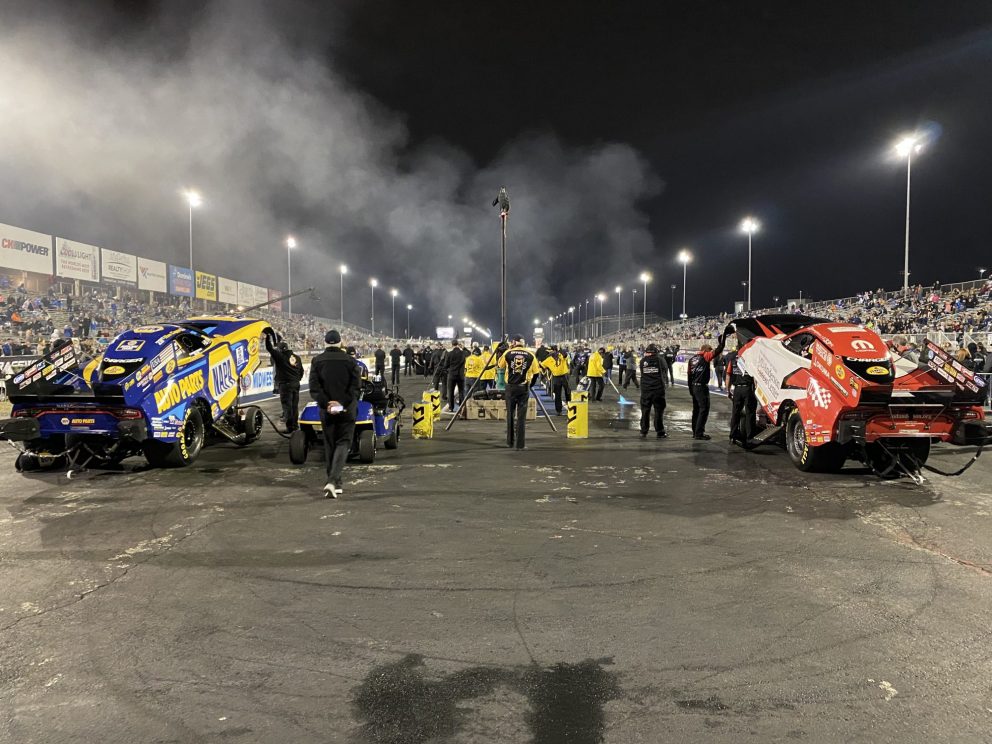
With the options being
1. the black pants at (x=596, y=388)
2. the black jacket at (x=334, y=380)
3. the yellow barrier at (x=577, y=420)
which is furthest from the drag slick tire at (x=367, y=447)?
the black pants at (x=596, y=388)

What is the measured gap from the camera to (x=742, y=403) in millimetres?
10328

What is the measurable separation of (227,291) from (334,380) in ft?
205

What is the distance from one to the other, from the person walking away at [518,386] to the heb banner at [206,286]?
54.9 meters

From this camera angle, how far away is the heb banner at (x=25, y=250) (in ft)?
120

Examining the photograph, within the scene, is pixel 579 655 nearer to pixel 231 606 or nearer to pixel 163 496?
pixel 231 606

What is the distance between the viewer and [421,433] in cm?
1133

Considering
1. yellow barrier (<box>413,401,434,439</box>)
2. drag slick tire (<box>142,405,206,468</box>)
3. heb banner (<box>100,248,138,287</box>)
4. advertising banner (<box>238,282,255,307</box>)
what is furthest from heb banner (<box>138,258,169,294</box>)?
drag slick tire (<box>142,405,206,468</box>)

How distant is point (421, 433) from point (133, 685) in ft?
27.3

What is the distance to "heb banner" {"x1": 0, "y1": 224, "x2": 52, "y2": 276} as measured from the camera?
36656 millimetres

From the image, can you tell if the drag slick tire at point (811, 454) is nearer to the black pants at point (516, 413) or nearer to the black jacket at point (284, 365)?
the black pants at point (516, 413)

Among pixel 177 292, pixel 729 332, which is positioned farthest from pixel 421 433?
pixel 177 292

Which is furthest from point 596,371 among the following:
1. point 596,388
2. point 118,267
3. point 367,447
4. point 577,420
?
point 118,267

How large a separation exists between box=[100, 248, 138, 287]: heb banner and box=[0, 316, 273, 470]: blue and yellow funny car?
4286cm

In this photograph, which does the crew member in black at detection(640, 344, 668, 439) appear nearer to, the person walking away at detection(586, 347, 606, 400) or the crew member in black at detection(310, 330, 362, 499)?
the crew member in black at detection(310, 330, 362, 499)
